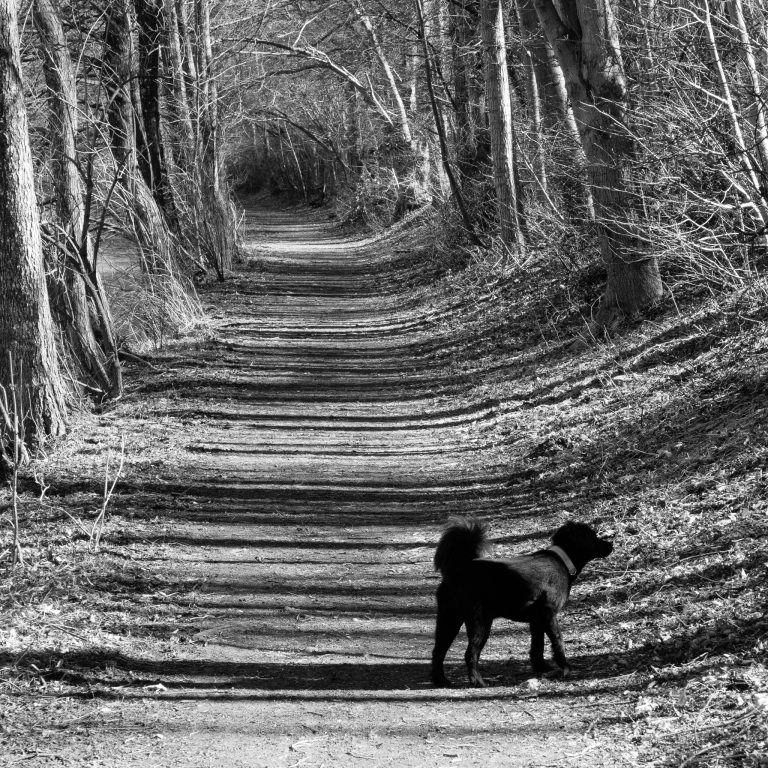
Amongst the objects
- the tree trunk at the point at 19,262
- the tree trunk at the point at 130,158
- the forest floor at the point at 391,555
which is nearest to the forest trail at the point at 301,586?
the forest floor at the point at 391,555

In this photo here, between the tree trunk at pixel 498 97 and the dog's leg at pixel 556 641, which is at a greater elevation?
the tree trunk at pixel 498 97

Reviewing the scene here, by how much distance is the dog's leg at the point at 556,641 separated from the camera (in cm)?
459

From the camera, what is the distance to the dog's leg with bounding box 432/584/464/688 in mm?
4504

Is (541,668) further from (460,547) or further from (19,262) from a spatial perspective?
(19,262)

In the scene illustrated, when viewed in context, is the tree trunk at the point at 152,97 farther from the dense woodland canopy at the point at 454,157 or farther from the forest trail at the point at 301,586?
the forest trail at the point at 301,586

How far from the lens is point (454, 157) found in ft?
76.4

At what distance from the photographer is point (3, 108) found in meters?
8.51

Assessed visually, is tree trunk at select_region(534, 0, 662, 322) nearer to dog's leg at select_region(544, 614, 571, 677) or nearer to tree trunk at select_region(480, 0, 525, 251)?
tree trunk at select_region(480, 0, 525, 251)

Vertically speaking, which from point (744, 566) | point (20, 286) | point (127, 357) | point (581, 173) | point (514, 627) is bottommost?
point (514, 627)

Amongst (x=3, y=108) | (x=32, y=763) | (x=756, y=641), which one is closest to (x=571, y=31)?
(x=3, y=108)

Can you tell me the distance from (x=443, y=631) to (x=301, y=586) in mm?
1787

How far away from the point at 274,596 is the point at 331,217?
121 ft

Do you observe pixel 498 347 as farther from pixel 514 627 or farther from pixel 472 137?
pixel 472 137

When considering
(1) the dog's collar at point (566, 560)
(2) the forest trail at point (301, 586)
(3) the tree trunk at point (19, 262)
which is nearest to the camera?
(2) the forest trail at point (301, 586)
